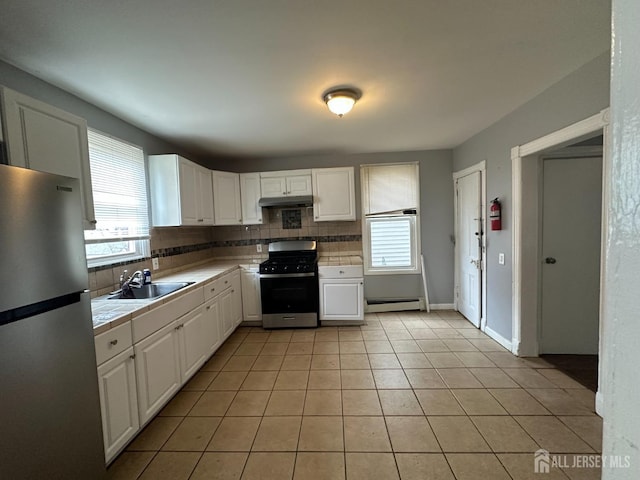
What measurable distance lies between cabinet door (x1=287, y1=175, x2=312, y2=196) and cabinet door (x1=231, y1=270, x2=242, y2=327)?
4.42 ft

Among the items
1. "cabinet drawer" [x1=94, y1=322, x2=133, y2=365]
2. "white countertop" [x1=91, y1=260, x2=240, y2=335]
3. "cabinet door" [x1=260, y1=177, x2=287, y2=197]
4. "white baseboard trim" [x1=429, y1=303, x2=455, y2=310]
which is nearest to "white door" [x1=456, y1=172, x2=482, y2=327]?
"white baseboard trim" [x1=429, y1=303, x2=455, y2=310]

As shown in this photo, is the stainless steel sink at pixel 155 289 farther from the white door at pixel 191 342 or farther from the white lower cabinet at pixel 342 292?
the white lower cabinet at pixel 342 292

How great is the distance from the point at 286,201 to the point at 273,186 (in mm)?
327

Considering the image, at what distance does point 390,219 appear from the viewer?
419 cm

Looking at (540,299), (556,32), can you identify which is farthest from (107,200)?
(540,299)

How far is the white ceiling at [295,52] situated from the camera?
1.35 metres

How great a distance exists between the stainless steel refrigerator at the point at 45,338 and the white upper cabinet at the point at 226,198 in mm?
2465

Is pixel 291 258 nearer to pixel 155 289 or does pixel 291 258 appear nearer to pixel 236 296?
pixel 236 296

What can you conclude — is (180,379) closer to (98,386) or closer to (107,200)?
(98,386)

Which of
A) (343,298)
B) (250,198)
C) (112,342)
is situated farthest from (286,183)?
(112,342)

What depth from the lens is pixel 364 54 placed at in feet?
5.60

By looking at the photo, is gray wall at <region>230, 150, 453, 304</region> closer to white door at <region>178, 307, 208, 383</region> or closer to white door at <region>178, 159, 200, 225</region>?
white door at <region>178, 159, 200, 225</region>

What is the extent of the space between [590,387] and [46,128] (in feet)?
13.7

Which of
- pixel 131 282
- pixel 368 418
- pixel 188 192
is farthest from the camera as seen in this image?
pixel 188 192
